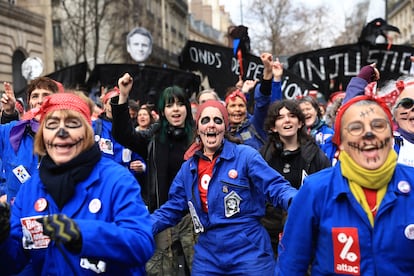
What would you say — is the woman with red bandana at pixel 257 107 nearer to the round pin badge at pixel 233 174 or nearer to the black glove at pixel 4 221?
the round pin badge at pixel 233 174

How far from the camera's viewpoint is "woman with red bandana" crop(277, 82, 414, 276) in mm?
2574

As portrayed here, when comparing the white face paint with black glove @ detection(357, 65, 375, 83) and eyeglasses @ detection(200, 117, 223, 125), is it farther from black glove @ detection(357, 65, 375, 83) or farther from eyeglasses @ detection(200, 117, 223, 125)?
black glove @ detection(357, 65, 375, 83)

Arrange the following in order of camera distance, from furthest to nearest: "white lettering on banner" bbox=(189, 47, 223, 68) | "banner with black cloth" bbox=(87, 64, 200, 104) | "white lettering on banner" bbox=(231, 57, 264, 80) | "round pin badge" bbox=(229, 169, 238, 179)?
"white lettering on banner" bbox=(189, 47, 223, 68)
"banner with black cloth" bbox=(87, 64, 200, 104)
"white lettering on banner" bbox=(231, 57, 264, 80)
"round pin badge" bbox=(229, 169, 238, 179)

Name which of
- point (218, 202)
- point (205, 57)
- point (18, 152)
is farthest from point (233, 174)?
point (205, 57)

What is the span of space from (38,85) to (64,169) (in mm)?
2115

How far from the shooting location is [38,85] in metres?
4.57

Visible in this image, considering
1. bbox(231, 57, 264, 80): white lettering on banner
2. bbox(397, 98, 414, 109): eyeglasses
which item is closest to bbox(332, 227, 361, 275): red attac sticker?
bbox(397, 98, 414, 109): eyeglasses

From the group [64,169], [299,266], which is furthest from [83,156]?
[299,266]

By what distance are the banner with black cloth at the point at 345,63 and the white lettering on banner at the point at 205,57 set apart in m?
1.35

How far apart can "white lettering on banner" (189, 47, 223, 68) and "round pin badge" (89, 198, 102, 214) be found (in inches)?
290

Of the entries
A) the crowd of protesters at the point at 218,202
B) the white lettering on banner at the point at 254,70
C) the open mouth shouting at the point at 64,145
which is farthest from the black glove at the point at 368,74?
the white lettering on banner at the point at 254,70

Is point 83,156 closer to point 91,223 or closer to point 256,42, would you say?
point 91,223

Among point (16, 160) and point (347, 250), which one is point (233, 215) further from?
point (16, 160)

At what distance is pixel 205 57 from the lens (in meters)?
9.90
